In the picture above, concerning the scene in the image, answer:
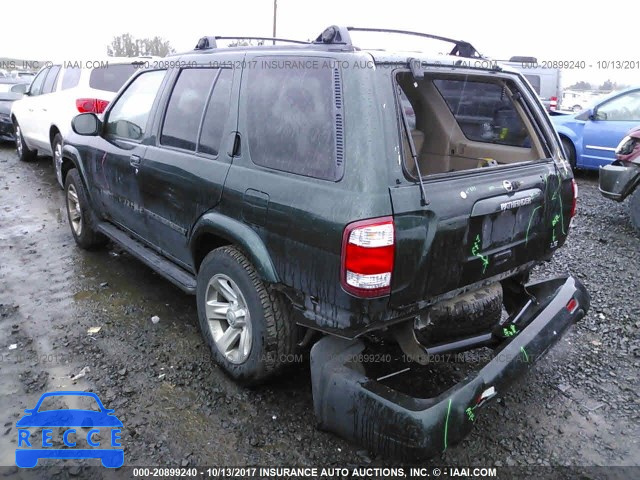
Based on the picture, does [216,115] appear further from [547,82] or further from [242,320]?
[547,82]

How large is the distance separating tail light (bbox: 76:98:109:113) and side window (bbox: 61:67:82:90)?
0.53m

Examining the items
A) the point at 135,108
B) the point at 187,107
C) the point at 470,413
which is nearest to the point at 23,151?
the point at 135,108

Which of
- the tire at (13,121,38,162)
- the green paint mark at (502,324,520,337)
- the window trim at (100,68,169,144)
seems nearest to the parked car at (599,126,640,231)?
the green paint mark at (502,324,520,337)

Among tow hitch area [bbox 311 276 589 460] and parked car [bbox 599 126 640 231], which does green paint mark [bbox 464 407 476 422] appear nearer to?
tow hitch area [bbox 311 276 589 460]

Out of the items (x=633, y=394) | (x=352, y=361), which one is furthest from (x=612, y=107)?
(x=352, y=361)

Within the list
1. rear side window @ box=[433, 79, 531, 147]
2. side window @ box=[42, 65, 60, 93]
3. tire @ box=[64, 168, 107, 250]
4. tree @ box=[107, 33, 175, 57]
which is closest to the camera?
rear side window @ box=[433, 79, 531, 147]

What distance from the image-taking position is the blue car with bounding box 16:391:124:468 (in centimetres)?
248

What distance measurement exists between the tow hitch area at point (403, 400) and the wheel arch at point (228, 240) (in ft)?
1.57

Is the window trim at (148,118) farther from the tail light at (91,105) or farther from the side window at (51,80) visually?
the side window at (51,80)

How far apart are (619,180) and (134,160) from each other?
529 centimetres

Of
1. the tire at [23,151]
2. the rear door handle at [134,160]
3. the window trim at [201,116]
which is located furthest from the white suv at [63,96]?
the window trim at [201,116]

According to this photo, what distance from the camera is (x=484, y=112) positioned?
11.6 feet

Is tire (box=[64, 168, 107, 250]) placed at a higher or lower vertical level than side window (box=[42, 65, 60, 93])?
lower

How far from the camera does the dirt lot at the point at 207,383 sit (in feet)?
8.36
